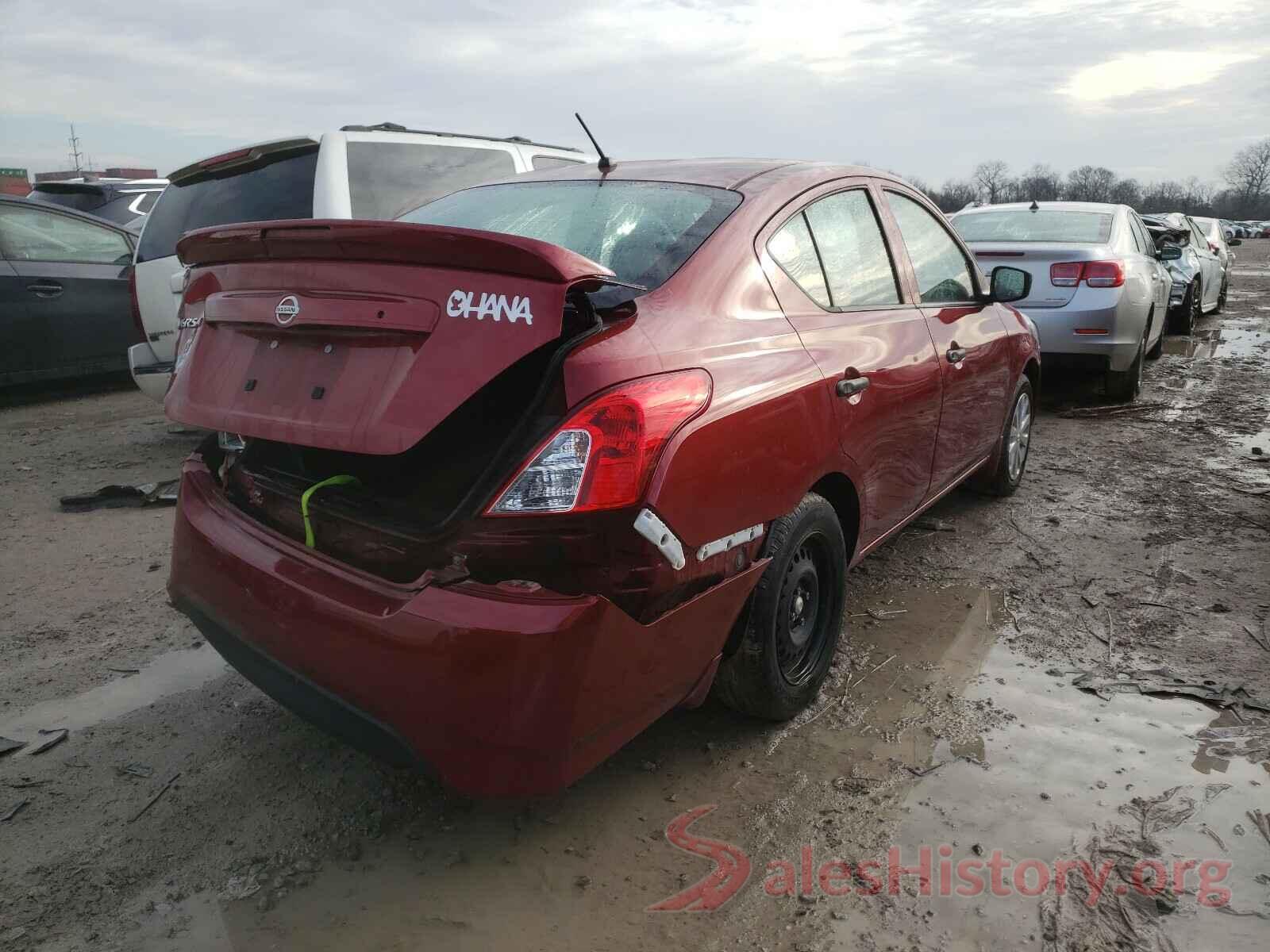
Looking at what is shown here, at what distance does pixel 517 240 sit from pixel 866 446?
4.83 ft

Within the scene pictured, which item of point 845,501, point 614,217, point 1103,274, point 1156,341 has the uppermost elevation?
point 614,217

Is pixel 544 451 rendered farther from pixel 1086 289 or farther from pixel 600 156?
pixel 1086 289

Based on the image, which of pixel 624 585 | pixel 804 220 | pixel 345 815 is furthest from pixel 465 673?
pixel 804 220

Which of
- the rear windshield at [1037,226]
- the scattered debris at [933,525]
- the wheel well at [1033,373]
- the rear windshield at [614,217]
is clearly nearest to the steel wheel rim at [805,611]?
the rear windshield at [614,217]

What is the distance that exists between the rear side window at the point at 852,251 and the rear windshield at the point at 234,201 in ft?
9.63

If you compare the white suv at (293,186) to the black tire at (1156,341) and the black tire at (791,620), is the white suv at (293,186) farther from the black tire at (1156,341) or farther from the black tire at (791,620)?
the black tire at (1156,341)

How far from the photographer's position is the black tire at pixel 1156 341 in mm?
8166

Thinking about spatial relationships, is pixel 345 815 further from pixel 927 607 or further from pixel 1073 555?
pixel 1073 555

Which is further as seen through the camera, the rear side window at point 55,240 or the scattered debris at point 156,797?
the rear side window at point 55,240

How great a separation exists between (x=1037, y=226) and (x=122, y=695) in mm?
7498

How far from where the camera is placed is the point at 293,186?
5.10 m

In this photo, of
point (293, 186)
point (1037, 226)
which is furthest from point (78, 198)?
point (1037, 226)

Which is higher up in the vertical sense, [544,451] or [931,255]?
[931,255]

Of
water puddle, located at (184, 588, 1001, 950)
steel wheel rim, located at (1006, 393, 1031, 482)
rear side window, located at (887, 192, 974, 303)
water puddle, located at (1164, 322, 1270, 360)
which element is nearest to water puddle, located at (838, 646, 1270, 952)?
water puddle, located at (184, 588, 1001, 950)
